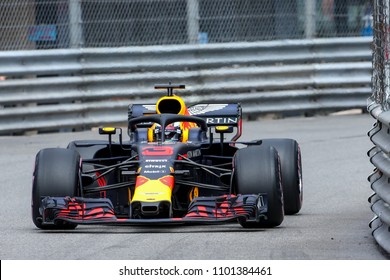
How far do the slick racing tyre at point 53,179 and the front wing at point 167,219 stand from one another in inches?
5.0

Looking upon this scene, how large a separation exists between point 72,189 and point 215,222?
47.5 inches

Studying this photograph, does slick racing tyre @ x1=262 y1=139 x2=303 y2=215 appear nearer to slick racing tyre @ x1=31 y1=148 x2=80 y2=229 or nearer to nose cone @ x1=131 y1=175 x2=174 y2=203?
nose cone @ x1=131 y1=175 x2=174 y2=203

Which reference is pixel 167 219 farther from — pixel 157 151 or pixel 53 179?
pixel 53 179

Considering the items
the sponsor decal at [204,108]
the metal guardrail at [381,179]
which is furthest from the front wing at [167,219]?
the sponsor decal at [204,108]

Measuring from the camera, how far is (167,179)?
29.9ft

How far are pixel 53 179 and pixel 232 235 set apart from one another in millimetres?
1512

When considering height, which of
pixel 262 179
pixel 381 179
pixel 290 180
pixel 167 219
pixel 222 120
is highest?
pixel 222 120

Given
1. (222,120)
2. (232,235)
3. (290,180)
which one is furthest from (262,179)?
(222,120)

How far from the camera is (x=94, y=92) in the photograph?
17484 millimetres

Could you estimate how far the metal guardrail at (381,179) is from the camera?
7621 mm

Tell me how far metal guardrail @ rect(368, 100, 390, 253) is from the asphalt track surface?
0.36 feet

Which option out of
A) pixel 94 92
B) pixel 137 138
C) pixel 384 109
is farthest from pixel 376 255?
pixel 94 92

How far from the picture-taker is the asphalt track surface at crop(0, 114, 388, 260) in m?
7.60
